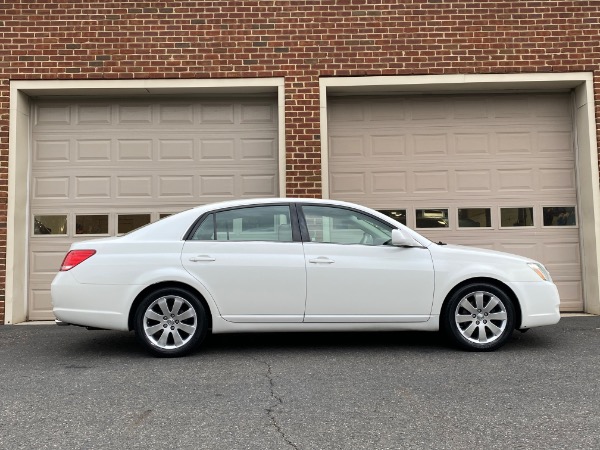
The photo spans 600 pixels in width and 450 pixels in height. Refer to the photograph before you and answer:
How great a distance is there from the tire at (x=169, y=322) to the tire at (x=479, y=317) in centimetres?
246

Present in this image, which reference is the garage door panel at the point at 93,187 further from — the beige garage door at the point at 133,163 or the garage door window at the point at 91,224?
the garage door window at the point at 91,224

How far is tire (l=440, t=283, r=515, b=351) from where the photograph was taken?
5.25m

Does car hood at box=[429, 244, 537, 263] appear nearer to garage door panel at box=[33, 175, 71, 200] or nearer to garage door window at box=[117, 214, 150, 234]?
→ garage door window at box=[117, 214, 150, 234]

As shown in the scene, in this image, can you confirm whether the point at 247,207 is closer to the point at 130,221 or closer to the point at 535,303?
the point at 535,303

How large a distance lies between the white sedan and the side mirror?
0.04ft

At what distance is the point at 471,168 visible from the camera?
27.0ft

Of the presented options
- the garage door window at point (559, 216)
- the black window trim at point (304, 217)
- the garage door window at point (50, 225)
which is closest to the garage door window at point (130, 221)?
the garage door window at point (50, 225)

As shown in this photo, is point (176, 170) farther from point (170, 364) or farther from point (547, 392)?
point (547, 392)

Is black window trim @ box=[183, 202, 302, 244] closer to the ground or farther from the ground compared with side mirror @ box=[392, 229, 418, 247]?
farther from the ground

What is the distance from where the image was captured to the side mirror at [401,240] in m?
5.18

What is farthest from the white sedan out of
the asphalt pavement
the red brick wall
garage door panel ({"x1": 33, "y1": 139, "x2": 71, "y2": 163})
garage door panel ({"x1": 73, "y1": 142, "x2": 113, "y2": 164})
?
garage door panel ({"x1": 33, "y1": 139, "x2": 71, "y2": 163})

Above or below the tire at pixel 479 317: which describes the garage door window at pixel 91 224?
above

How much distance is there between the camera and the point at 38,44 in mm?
7859

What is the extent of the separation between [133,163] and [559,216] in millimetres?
6660
